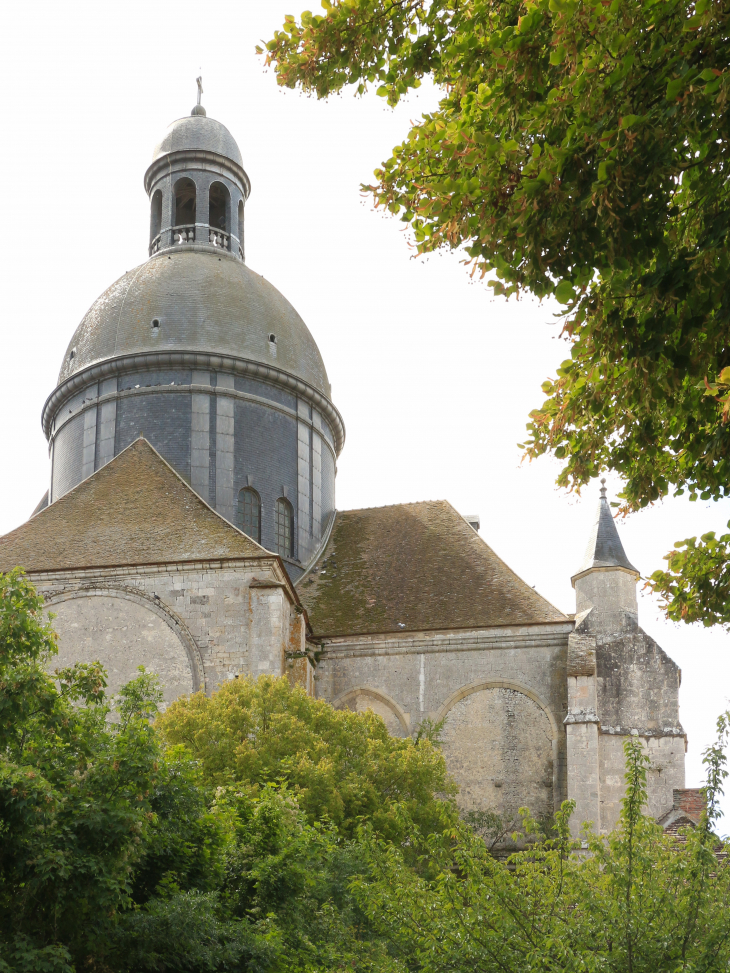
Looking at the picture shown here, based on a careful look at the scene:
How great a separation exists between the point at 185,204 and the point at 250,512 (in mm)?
11238

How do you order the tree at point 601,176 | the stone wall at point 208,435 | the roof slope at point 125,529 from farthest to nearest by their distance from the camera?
the stone wall at point 208,435 < the roof slope at point 125,529 < the tree at point 601,176

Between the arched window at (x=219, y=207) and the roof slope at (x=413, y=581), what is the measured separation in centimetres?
986

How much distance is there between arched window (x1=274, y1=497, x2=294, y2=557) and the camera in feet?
99.2

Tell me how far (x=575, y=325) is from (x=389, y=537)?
2333cm

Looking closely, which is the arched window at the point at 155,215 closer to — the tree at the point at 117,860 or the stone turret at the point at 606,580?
the stone turret at the point at 606,580

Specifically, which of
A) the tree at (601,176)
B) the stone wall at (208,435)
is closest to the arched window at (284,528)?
the stone wall at (208,435)

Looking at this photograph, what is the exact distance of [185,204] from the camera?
36.0 metres

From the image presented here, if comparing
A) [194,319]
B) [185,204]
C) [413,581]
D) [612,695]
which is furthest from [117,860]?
[185,204]

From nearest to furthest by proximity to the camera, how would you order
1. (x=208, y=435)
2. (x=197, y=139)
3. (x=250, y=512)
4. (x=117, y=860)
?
(x=117, y=860)
(x=208, y=435)
(x=250, y=512)
(x=197, y=139)

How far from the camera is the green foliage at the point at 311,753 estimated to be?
1784 centimetres

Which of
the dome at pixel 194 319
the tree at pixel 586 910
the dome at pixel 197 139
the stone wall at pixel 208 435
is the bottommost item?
the tree at pixel 586 910

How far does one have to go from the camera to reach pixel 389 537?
101 ft

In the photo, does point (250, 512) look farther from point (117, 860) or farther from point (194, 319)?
point (117, 860)

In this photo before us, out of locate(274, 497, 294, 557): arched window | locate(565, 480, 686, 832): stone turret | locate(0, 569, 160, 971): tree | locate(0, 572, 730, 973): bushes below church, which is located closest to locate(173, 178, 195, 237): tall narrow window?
locate(274, 497, 294, 557): arched window
